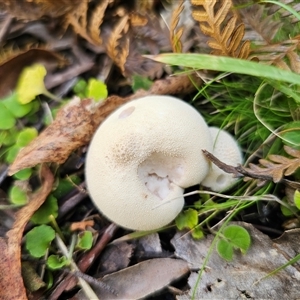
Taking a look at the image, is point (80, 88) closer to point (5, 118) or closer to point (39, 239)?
point (5, 118)

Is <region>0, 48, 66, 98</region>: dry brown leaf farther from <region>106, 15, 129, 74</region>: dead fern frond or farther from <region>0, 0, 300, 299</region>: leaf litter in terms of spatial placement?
<region>106, 15, 129, 74</region>: dead fern frond

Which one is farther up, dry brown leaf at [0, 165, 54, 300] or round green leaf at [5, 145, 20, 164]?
round green leaf at [5, 145, 20, 164]

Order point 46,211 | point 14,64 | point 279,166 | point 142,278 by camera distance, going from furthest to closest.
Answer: point 14,64, point 46,211, point 142,278, point 279,166

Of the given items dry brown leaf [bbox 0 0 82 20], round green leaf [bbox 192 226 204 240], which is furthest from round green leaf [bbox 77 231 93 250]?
dry brown leaf [bbox 0 0 82 20]

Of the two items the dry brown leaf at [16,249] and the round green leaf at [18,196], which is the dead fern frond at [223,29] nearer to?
the dry brown leaf at [16,249]

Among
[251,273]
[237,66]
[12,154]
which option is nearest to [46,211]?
[12,154]

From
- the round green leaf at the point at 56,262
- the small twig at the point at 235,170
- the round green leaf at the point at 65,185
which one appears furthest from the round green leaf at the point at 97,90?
the round green leaf at the point at 56,262
